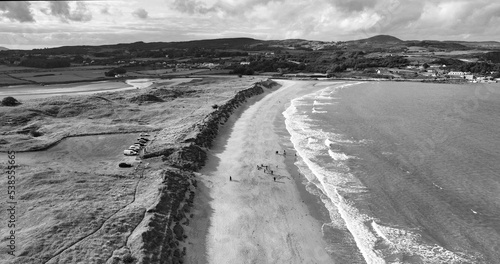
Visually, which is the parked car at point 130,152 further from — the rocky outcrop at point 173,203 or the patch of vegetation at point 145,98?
the patch of vegetation at point 145,98

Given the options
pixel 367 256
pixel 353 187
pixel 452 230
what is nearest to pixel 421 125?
pixel 353 187

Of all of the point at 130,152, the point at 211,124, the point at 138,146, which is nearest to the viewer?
the point at 130,152

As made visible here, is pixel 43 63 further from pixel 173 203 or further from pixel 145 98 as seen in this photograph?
pixel 173 203

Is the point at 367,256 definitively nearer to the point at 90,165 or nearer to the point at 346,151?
the point at 346,151

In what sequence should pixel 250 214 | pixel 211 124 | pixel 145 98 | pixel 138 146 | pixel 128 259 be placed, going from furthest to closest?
pixel 145 98 < pixel 211 124 < pixel 138 146 < pixel 250 214 < pixel 128 259

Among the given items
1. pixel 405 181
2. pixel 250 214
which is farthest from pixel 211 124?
pixel 405 181

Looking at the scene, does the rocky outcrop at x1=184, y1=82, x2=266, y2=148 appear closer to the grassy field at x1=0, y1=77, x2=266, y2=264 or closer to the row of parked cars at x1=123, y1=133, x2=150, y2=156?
the grassy field at x1=0, y1=77, x2=266, y2=264

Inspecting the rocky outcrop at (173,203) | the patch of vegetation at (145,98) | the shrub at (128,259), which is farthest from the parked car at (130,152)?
the patch of vegetation at (145,98)
